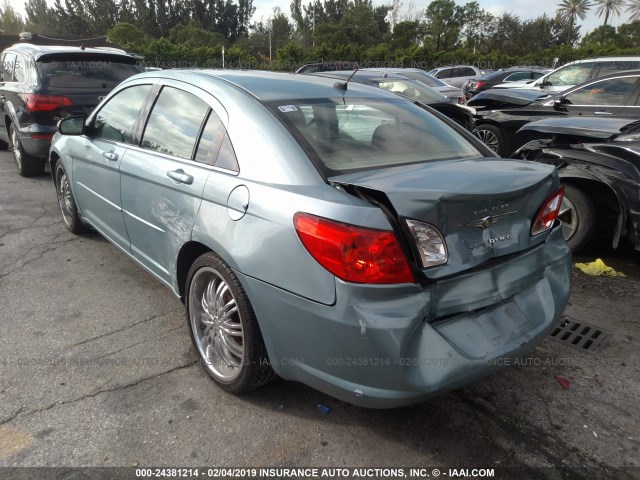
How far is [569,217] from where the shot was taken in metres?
4.53

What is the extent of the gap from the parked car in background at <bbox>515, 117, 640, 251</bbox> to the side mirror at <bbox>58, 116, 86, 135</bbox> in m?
3.93

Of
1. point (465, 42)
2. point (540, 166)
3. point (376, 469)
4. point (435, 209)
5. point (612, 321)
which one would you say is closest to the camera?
point (435, 209)

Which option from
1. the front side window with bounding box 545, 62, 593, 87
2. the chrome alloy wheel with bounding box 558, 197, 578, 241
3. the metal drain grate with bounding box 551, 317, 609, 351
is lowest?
the metal drain grate with bounding box 551, 317, 609, 351

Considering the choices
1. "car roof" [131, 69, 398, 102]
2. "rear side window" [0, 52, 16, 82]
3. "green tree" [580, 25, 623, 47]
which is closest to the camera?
"car roof" [131, 69, 398, 102]

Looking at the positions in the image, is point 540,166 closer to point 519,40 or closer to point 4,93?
point 4,93

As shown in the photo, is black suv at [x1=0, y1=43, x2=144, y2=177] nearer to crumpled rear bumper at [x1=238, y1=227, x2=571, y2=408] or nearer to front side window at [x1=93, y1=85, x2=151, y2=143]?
front side window at [x1=93, y1=85, x2=151, y2=143]

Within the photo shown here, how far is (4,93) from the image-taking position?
7750mm

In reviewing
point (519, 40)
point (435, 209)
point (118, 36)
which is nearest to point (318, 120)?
point (435, 209)

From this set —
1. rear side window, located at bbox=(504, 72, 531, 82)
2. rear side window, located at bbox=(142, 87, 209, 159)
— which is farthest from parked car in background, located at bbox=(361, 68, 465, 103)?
rear side window, located at bbox=(504, 72, 531, 82)

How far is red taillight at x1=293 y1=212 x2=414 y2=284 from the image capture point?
195cm

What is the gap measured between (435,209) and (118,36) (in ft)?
157

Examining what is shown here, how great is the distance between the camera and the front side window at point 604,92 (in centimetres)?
679

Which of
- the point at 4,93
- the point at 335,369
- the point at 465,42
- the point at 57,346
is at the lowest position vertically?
the point at 57,346

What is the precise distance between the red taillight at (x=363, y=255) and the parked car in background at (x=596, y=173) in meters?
2.92
